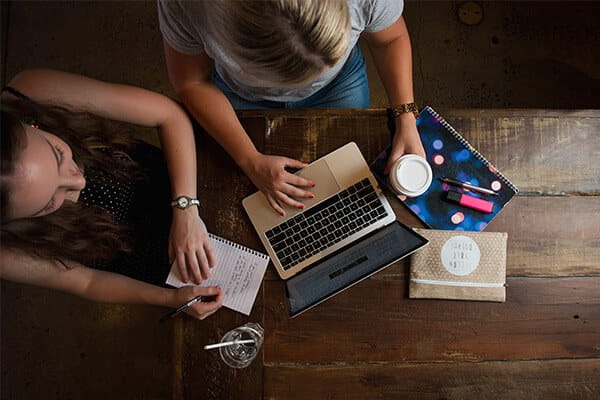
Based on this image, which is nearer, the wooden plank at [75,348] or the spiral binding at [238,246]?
the spiral binding at [238,246]

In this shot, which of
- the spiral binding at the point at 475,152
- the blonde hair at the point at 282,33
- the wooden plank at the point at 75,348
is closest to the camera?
the blonde hair at the point at 282,33

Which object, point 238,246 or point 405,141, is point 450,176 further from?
point 238,246

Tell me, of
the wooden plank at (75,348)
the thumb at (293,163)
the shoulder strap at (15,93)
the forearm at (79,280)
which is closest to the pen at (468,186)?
the thumb at (293,163)

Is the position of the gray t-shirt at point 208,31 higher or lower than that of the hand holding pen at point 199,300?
higher

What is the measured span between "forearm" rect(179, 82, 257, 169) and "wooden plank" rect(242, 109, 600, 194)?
72 mm

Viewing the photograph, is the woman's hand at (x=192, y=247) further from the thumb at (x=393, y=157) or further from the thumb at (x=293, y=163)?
the thumb at (x=393, y=157)

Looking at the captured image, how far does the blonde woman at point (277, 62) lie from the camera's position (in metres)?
0.78

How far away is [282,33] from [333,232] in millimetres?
508

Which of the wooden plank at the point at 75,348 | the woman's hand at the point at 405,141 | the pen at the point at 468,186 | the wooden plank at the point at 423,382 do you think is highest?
the woman's hand at the point at 405,141

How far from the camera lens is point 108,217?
118 cm

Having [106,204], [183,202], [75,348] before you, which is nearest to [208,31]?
[183,202]

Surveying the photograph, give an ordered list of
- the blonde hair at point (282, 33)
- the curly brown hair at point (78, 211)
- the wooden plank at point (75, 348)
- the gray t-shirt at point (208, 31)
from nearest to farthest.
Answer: the blonde hair at point (282, 33), the gray t-shirt at point (208, 31), the curly brown hair at point (78, 211), the wooden plank at point (75, 348)

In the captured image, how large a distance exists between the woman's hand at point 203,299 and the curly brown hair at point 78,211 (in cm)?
19

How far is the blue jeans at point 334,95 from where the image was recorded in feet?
4.36
